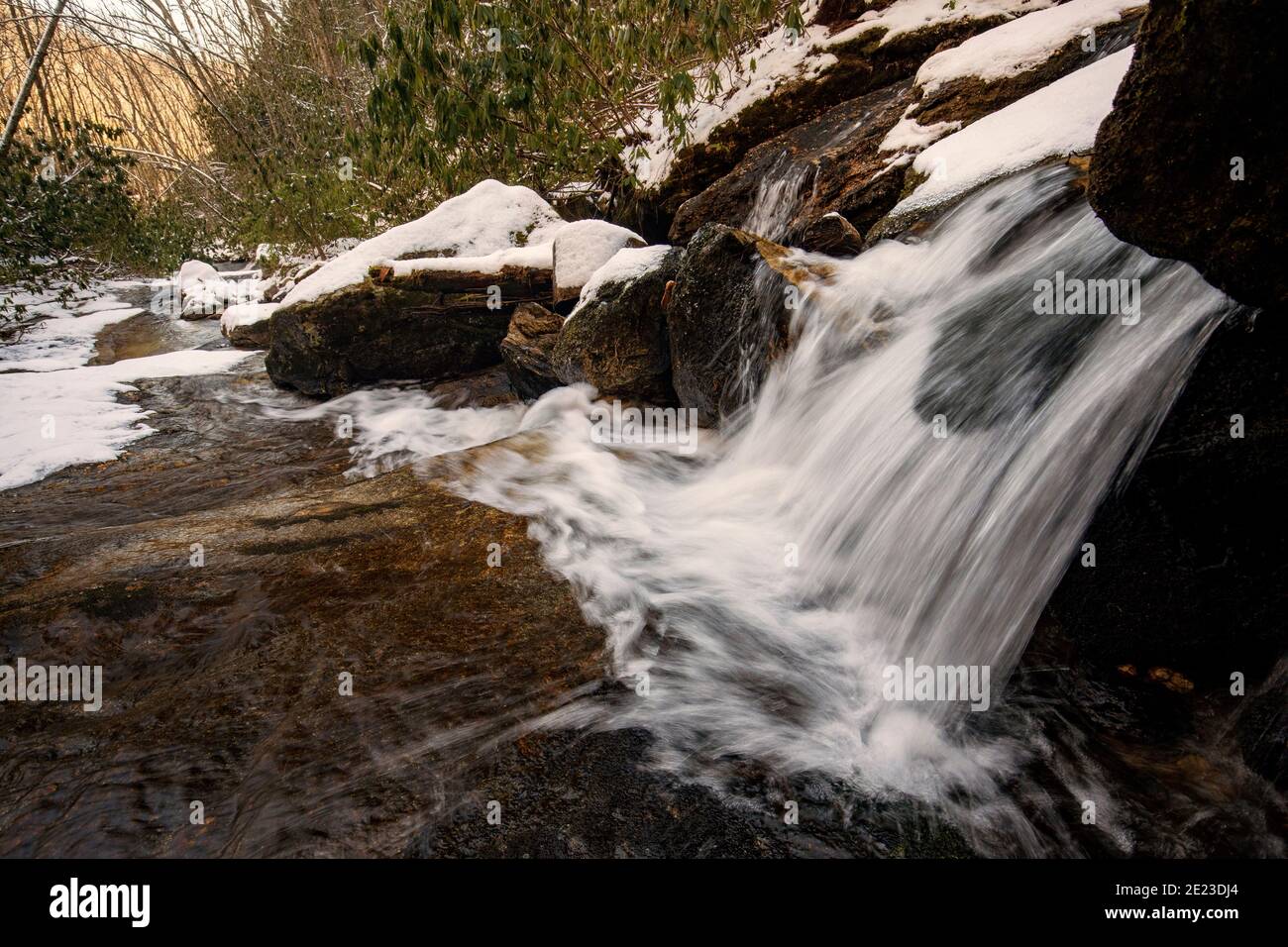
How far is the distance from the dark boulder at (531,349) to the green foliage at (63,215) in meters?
9.21

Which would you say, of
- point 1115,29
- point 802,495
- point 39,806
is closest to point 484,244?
point 802,495

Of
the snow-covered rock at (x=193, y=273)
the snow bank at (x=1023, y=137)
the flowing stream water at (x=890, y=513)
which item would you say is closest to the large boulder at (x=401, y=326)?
the flowing stream water at (x=890, y=513)

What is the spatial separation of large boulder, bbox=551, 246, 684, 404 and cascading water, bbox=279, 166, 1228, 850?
49.4 inches

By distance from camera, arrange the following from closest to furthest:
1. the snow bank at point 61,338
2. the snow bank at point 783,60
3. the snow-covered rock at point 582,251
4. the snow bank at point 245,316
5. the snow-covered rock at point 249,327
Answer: the snow-covered rock at point 582,251
the snow bank at point 783,60
the snow bank at point 61,338
the snow-covered rock at point 249,327
the snow bank at point 245,316

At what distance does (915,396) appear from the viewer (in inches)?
144

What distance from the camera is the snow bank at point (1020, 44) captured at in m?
5.42

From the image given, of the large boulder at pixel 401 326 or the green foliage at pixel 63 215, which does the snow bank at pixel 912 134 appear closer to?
the large boulder at pixel 401 326

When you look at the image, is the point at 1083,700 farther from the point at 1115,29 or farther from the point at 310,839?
the point at 1115,29

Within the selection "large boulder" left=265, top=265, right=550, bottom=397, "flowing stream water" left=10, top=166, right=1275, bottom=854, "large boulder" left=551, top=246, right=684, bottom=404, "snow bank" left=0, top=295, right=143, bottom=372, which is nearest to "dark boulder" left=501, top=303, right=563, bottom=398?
"large boulder" left=265, top=265, right=550, bottom=397

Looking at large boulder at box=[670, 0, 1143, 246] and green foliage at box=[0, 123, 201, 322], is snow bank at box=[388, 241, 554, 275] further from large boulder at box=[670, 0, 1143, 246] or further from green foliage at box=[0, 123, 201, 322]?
green foliage at box=[0, 123, 201, 322]

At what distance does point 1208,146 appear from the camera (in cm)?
214

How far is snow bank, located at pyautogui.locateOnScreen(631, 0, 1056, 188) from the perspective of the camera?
7.21m

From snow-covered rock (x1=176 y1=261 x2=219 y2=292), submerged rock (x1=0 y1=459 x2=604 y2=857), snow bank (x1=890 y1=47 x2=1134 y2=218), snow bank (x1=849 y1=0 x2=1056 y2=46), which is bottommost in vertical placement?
submerged rock (x1=0 y1=459 x2=604 y2=857)
